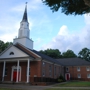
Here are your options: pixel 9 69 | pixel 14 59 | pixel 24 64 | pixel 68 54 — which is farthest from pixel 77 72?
pixel 68 54

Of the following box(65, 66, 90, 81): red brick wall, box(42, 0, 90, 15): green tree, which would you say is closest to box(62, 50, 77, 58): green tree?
box(65, 66, 90, 81): red brick wall

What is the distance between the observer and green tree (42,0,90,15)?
1244 centimetres

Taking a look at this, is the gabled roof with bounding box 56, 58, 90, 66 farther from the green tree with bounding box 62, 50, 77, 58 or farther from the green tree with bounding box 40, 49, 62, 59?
the green tree with bounding box 62, 50, 77, 58

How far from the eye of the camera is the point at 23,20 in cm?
4297

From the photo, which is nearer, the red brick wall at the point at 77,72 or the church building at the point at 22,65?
the church building at the point at 22,65

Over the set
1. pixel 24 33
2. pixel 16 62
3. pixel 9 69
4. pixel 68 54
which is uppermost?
pixel 24 33

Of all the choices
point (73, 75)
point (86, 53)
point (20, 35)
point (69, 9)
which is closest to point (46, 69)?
point (20, 35)

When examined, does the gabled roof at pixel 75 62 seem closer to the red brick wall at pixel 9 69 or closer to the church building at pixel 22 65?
the church building at pixel 22 65

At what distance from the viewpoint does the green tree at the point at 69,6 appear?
40.8 feet

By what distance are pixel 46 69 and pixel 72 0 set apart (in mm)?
22463

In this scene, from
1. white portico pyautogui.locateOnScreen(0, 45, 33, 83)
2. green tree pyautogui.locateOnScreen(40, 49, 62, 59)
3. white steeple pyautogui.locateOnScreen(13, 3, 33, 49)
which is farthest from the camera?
green tree pyautogui.locateOnScreen(40, 49, 62, 59)

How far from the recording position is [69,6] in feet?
42.4

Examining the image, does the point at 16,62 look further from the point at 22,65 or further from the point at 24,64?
the point at 24,64

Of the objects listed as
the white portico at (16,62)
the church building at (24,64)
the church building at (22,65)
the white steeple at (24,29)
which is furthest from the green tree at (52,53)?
the white portico at (16,62)
